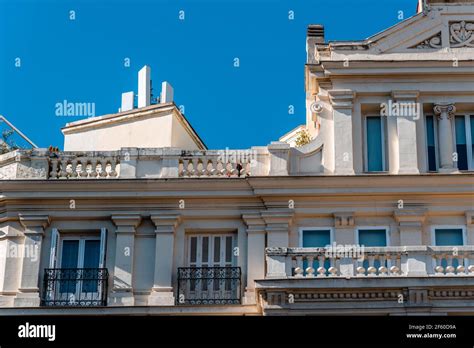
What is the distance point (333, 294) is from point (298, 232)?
2.68 m

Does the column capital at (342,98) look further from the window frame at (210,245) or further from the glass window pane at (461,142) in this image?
the window frame at (210,245)

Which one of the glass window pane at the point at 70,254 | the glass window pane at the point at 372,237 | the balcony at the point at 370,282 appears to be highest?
the glass window pane at the point at 372,237

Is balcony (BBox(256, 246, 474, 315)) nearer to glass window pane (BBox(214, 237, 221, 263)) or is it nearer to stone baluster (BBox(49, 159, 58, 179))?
glass window pane (BBox(214, 237, 221, 263))

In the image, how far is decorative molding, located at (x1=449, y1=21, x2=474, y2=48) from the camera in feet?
117

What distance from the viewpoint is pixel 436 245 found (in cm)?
3375

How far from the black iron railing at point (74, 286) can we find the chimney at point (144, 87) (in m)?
11.0

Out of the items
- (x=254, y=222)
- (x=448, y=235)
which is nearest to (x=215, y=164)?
(x=254, y=222)

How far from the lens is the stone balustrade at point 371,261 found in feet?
105

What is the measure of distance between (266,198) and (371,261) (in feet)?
10.8

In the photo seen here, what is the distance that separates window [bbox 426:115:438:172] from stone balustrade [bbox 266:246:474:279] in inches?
128

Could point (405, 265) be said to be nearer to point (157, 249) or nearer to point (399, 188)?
point (399, 188)

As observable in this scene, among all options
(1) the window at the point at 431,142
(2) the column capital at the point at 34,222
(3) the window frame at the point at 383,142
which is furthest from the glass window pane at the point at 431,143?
(2) the column capital at the point at 34,222

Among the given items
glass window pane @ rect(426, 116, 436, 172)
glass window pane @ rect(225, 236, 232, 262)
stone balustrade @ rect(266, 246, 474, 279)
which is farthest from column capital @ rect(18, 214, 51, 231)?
glass window pane @ rect(426, 116, 436, 172)
